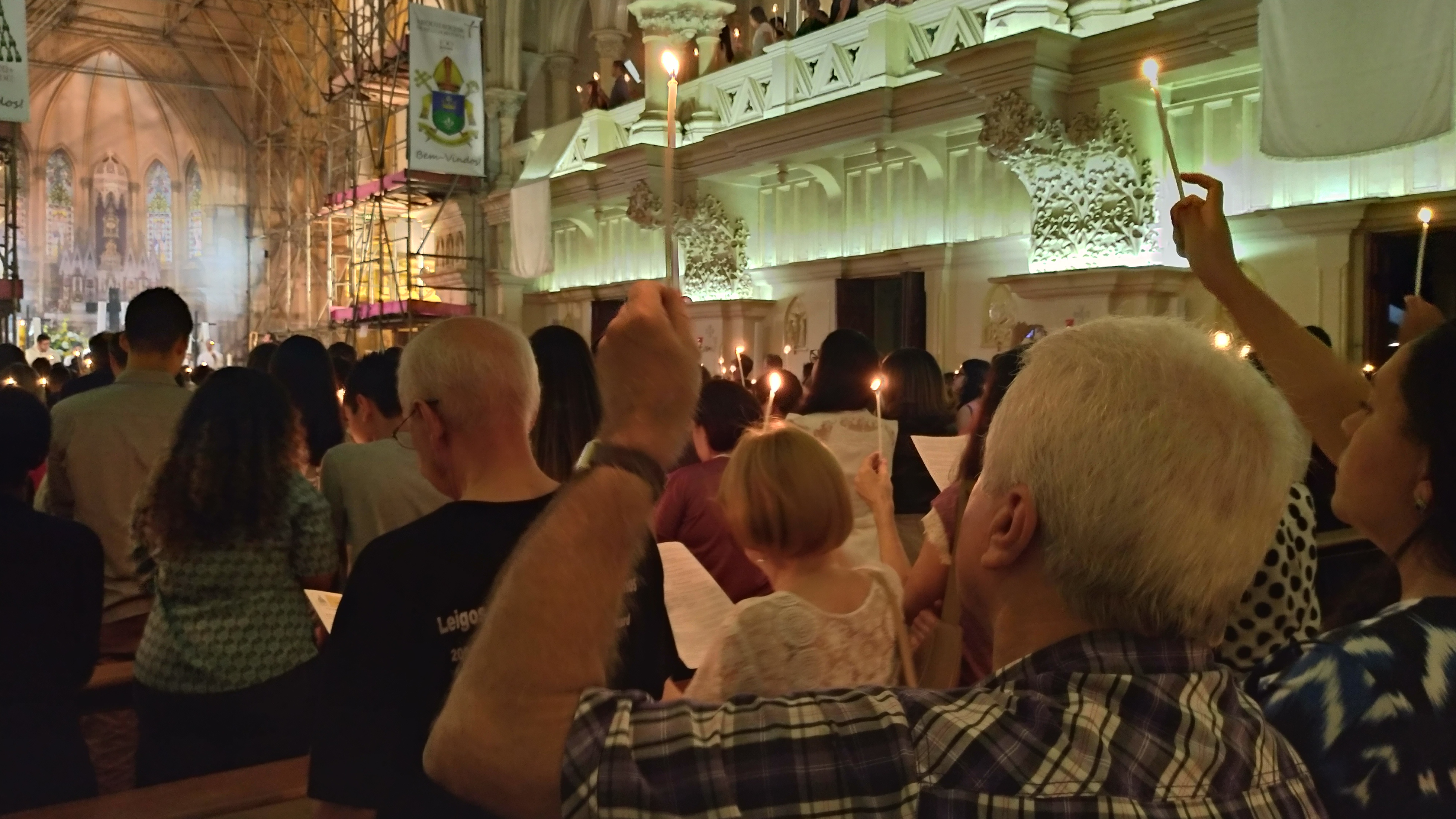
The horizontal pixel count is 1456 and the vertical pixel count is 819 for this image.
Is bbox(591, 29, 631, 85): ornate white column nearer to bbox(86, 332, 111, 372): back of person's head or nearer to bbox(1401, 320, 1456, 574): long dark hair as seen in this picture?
bbox(86, 332, 111, 372): back of person's head

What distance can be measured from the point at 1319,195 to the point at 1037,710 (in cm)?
755

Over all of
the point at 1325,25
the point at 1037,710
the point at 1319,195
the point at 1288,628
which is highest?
the point at 1325,25

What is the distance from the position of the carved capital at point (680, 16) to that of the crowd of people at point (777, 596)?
365 inches

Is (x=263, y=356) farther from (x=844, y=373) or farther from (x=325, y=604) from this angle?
(x=325, y=604)

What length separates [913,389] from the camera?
12.3 ft

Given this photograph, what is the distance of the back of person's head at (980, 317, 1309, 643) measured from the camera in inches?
40.1

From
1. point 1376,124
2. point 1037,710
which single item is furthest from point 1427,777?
point 1376,124

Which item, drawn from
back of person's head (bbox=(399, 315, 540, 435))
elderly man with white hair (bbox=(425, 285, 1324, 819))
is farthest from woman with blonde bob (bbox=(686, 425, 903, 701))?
elderly man with white hair (bbox=(425, 285, 1324, 819))

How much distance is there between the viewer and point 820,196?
37.7 ft

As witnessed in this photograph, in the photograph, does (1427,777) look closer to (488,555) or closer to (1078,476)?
(1078,476)

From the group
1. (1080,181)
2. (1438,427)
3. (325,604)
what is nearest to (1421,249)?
(1438,427)

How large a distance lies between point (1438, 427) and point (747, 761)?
3.27 ft

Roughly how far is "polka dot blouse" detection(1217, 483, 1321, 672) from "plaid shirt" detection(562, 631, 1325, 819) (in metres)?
0.93

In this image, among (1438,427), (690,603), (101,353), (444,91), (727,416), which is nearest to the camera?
(1438,427)
